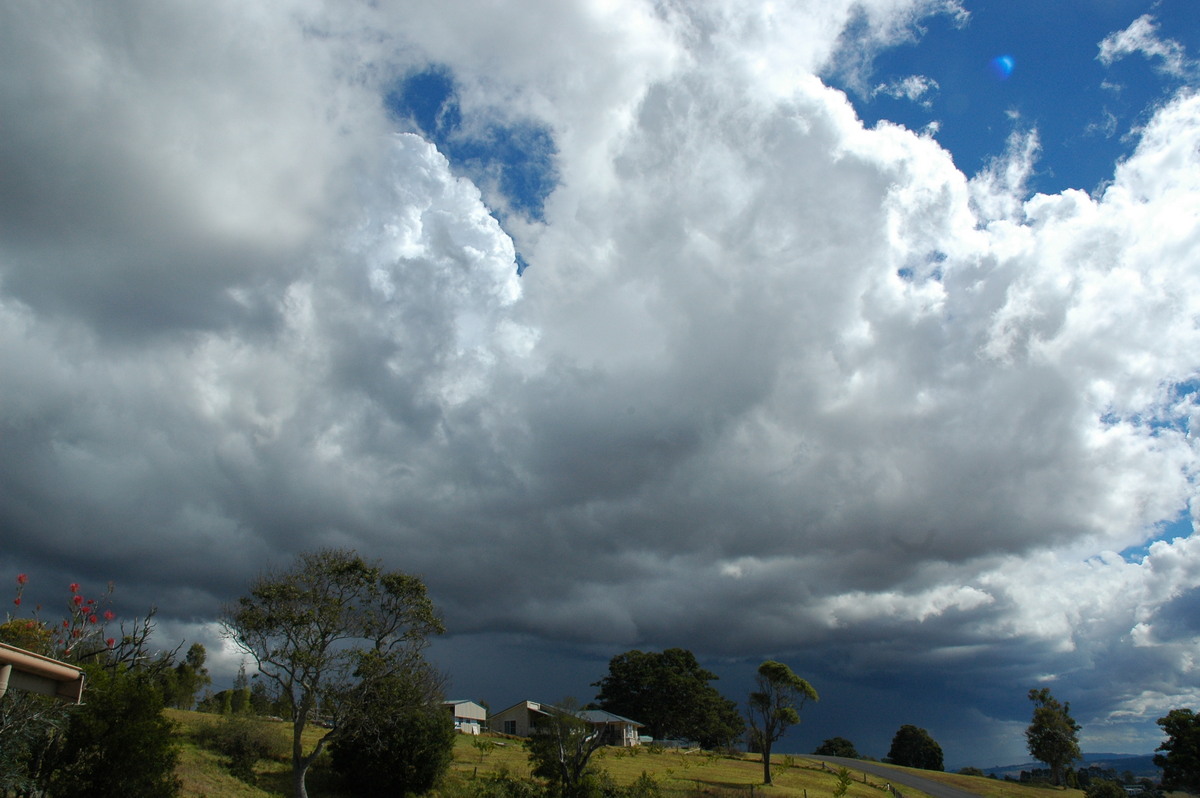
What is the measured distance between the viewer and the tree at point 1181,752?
73.9 m

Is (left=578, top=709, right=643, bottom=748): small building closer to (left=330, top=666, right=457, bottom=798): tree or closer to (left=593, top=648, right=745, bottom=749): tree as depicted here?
(left=593, top=648, right=745, bottom=749): tree

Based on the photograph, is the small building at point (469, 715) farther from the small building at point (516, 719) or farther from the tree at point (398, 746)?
the tree at point (398, 746)

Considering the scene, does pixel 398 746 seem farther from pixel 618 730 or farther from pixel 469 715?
pixel 469 715

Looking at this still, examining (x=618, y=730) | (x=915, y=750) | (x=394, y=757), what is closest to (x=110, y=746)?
(x=394, y=757)

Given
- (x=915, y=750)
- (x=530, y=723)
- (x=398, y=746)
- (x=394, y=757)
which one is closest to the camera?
(x=394, y=757)

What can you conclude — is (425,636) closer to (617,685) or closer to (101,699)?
(101,699)

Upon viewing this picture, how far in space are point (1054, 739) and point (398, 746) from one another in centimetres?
8560

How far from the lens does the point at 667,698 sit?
10838 centimetres

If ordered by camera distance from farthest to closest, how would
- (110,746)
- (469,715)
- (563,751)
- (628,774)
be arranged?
1. (469,715)
2. (628,774)
3. (563,751)
4. (110,746)

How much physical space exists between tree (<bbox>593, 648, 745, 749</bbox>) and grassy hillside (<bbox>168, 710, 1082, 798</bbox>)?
28.6 metres

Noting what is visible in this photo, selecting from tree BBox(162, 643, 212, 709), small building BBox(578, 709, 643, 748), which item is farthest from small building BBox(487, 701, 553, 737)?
tree BBox(162, 643, 212, 709)

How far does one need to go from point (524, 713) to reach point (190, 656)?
38782 mm

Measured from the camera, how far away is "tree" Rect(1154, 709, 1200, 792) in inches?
2911

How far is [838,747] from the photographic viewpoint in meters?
150
